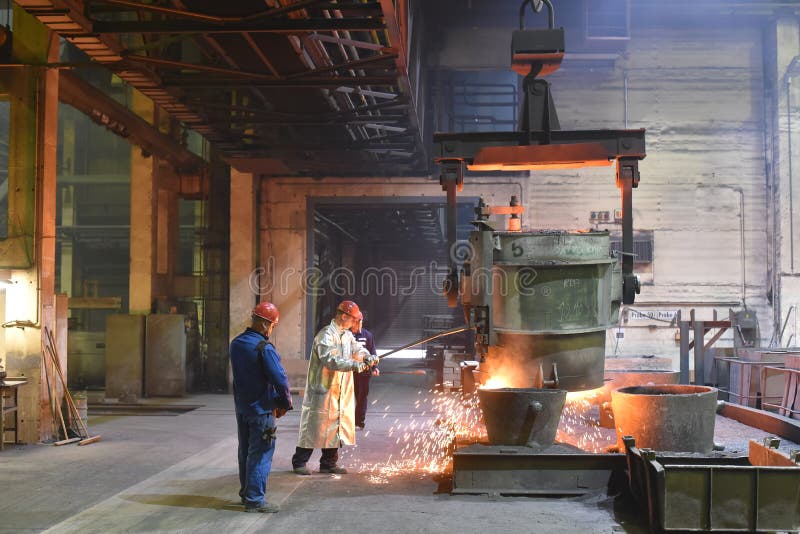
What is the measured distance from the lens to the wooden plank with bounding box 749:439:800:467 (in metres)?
4.62

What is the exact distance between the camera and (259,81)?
7.44m

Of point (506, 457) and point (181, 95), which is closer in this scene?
point (506, 457)

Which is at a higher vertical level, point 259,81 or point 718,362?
point 259,81

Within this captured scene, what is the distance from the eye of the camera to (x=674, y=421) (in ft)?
17.9

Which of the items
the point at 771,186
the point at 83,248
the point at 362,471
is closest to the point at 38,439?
the point at 362,471

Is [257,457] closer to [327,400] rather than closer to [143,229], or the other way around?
[327,400]

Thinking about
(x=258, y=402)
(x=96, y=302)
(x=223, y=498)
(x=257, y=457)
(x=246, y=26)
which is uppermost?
(x=246, y=26)

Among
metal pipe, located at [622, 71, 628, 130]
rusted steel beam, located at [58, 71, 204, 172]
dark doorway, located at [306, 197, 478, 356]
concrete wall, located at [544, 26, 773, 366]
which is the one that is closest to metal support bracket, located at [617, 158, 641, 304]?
concrete wall, located at [544, 26, 773, 366]

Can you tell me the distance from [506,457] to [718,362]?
21.9 ft

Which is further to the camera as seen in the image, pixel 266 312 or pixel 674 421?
pixel 674 421

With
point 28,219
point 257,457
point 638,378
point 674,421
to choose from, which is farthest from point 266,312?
point 638,378

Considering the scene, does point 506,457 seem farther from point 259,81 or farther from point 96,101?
point 96,101

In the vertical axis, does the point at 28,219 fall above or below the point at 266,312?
above

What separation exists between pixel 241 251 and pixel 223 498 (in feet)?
25.1
